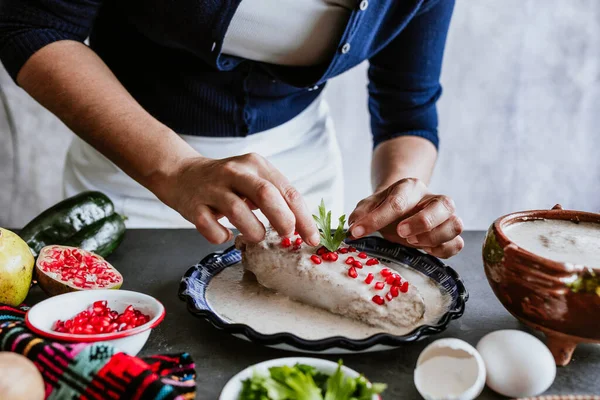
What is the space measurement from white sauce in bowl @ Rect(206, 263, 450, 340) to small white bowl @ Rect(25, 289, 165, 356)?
18 centimetres

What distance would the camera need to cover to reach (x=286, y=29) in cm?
198

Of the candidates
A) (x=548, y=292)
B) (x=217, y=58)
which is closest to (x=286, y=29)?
(x=217, y=58)

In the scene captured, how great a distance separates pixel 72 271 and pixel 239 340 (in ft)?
1.61

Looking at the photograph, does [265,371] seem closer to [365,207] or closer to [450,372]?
[450,372]

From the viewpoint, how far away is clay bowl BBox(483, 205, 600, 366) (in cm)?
113

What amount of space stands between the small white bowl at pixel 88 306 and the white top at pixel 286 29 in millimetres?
937

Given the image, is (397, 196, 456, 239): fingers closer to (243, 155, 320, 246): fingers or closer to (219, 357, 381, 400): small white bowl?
(243, 155, 320, 246): fingers

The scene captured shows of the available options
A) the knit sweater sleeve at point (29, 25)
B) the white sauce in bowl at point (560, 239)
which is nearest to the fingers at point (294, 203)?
the white sauce in bowl at point (560, 239)

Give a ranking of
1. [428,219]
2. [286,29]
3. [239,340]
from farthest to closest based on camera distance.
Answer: [286,29], [428,219], [239,340]

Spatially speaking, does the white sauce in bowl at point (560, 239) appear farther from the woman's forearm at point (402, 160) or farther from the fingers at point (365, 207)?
the woman's forearm at point (402, 160)

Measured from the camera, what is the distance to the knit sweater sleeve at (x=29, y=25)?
181 cm

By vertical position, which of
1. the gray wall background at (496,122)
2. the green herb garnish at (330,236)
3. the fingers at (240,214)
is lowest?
the gray wall background at (496,122)

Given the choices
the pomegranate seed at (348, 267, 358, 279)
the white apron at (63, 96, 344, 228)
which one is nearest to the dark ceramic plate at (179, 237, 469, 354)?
the pomegranate seed at (348, 267, 358, 279)

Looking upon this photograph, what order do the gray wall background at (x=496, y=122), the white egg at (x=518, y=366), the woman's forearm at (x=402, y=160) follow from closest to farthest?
the white egg at (x=518, y=366)
the woman's forearm at (x=402, y=160)
the gray wall background at (x=496, y=122)
